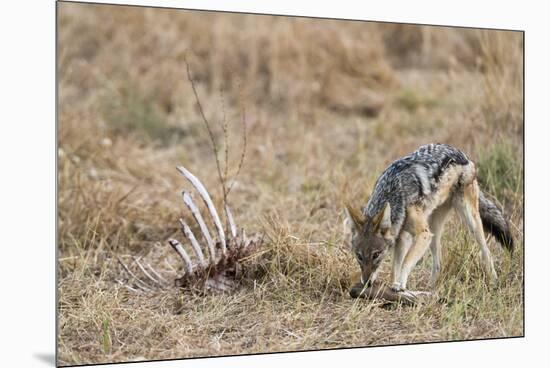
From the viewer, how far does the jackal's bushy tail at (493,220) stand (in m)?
5.59

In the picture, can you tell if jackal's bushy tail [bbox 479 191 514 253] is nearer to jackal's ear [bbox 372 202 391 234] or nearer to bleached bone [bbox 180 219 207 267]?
jackal's ear [bbox 372 202 391 234]

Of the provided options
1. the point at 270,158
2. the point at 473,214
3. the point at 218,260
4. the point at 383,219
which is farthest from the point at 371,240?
the point at 270,158

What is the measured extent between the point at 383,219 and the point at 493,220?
105cm

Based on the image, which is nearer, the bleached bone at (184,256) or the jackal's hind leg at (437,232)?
the jackal's hind leg at (437,232)

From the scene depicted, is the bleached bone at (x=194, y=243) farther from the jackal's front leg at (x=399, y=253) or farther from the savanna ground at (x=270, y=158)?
the jackal's front leg at (x=399, y=253)

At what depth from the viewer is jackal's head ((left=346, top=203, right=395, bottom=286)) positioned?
4914 millimetres

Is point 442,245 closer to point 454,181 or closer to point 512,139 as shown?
point 454,181

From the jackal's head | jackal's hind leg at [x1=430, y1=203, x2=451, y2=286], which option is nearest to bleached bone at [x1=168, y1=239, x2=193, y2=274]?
the jackal's head

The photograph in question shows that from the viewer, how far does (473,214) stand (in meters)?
5.43

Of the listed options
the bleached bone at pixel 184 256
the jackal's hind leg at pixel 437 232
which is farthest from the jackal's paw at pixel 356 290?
the bleached bone at pixel 184 256

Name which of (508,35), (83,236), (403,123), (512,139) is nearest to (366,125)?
(403,123)

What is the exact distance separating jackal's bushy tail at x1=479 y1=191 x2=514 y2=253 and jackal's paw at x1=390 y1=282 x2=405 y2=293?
80 cm

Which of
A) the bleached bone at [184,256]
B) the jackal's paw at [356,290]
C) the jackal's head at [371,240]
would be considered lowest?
the jackal's paw at [356,290]

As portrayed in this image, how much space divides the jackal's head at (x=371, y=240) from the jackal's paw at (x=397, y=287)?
0.77 ft
